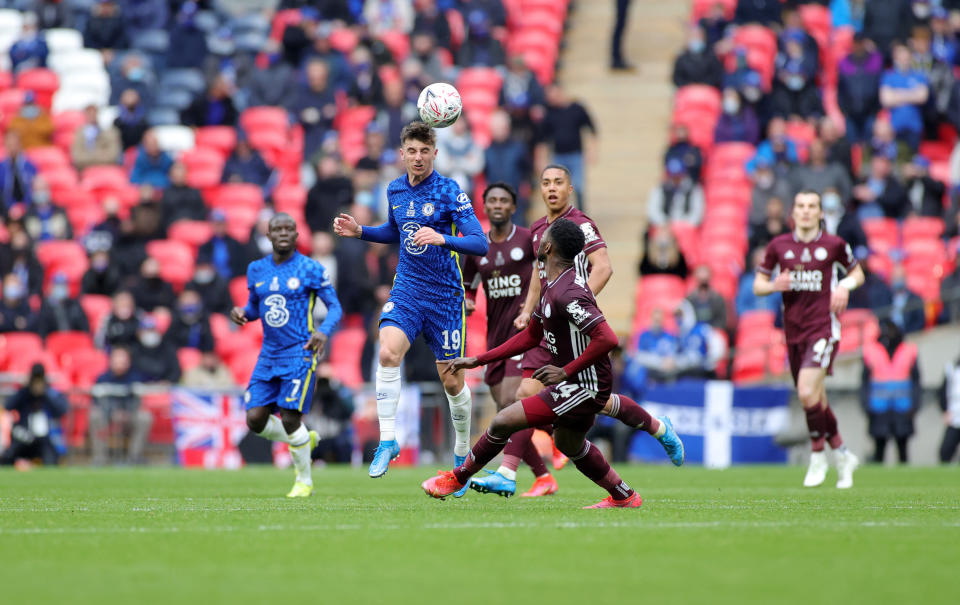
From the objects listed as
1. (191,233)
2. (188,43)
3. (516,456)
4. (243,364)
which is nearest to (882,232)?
(243,364)

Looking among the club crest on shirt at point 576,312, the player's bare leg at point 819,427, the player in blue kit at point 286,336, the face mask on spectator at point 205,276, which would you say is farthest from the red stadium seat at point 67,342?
the club crest on shirt at point 576,312

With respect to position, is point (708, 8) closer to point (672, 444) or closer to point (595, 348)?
point (672, 444)

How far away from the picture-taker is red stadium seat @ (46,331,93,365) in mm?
21672


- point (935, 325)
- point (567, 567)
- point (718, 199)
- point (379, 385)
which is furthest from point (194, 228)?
point (567, 567)

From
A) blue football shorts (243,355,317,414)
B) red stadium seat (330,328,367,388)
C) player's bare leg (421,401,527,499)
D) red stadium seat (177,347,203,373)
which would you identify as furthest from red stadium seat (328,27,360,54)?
player's bare leg (421,401,527,499)

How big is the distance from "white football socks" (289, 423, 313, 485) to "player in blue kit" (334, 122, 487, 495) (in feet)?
4.16

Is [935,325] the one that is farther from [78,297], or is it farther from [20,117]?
[20,117]

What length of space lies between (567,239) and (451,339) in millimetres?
2172

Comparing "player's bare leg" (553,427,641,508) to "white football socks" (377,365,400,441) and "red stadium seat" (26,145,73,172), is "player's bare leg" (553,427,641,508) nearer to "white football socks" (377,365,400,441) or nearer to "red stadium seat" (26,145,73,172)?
"white football socks" (377,365,400,441)

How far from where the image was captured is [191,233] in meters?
23.2

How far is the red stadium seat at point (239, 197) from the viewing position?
2389cm

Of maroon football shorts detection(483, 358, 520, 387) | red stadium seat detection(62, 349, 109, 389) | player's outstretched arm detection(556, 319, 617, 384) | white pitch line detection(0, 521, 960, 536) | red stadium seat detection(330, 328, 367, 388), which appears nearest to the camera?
white pitch line detection(0, 521, 960, 536)

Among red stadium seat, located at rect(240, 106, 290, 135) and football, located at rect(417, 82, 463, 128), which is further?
red stadium seat, located at rect(240, 106, 290, 135)

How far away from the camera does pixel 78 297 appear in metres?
22.1
